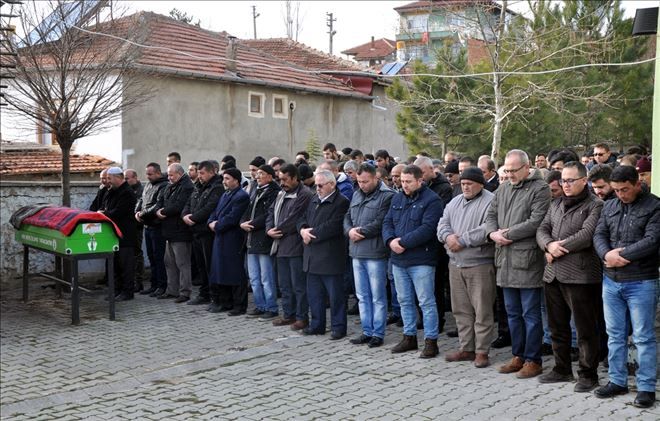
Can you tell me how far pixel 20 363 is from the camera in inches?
352

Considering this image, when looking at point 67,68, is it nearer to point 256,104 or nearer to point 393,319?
point 393,319

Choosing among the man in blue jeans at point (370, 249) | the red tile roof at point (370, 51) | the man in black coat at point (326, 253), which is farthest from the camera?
the red tile roof at point (370, 51)

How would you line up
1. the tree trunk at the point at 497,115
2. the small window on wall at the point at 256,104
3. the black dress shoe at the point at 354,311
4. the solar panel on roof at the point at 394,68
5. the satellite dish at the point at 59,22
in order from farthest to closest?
the small window on wall at the point at 256,104 < the solar panel on roof at the point at 394,68 < the tree trunk at the point at 497,115 < the satellite dish at the point at 59,22 < the black dress shoe at the point at 354,311

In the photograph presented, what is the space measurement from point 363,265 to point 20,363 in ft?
13.2

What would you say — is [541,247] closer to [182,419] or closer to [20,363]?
[182,419]

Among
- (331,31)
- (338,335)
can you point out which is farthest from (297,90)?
(331,31)

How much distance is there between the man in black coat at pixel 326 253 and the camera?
9.49m

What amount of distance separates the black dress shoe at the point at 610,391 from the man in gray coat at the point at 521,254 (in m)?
0.82

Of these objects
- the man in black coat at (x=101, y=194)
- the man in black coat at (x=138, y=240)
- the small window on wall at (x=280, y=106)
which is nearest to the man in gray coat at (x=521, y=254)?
the man in black coat at (x=138, y=240)

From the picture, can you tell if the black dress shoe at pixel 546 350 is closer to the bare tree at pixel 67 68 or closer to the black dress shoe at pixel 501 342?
the black dress shoe at pixel 501 342

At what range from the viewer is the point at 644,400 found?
6.62 m

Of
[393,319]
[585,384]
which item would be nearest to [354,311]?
[393,319]

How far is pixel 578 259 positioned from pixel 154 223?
7305 millimetres

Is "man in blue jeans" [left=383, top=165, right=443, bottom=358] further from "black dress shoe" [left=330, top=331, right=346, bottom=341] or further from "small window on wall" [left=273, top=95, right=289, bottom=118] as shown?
"small window on wall" [left=273, top=95, right=289, bottom=118]
